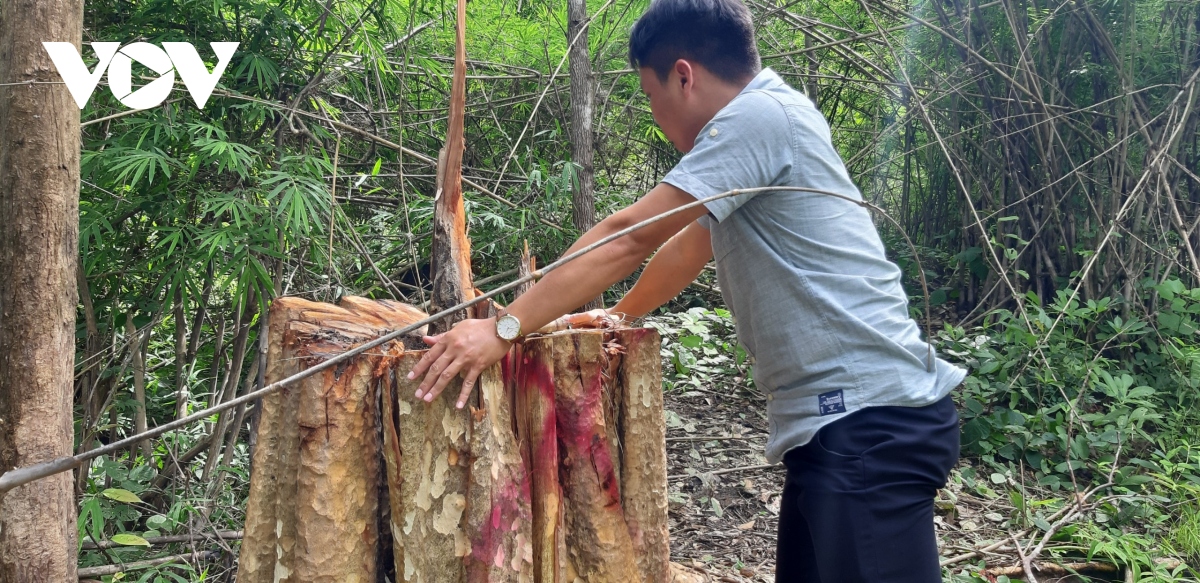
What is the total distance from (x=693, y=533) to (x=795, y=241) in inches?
77.6

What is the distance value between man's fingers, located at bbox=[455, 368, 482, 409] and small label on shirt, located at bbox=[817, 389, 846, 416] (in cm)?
76

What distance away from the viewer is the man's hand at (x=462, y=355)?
161 centimetres

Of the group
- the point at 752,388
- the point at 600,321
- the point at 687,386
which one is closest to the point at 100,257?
the point at 600,321

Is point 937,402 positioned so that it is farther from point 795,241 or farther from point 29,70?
point 29,70

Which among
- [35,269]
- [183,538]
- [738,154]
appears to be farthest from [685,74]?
[183,538]

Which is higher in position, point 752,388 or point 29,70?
point 29,70

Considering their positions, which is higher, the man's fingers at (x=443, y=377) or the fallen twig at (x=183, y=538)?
the man's fingers at (x=443, y=377)

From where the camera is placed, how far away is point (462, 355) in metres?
1.61

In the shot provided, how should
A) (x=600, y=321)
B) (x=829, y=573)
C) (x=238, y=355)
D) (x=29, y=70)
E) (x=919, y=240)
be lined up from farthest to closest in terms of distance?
(x=919, y=240), (x=238, y=355), (x=600, y=321), (x=29, y=70), (x=829, y=573)

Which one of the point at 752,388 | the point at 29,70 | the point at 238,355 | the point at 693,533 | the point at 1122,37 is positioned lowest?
the point at 693,533

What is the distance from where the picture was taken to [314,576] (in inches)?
67.1

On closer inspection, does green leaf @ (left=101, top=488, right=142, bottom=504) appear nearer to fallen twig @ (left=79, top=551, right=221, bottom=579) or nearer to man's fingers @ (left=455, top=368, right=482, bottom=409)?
fallen twig @ (left=79, top=551, right=221, bottom=579)

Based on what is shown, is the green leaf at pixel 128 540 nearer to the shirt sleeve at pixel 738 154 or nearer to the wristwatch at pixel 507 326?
the wristwatch at pixel 507 326

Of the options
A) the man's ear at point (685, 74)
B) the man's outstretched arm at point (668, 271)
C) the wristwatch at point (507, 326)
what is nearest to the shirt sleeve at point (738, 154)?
the man's ear at point (685, 74)
